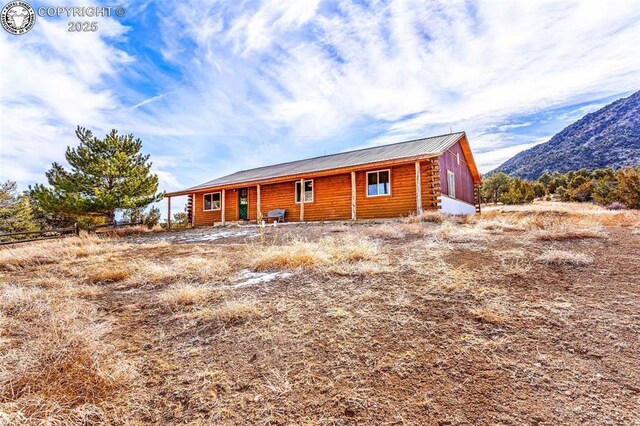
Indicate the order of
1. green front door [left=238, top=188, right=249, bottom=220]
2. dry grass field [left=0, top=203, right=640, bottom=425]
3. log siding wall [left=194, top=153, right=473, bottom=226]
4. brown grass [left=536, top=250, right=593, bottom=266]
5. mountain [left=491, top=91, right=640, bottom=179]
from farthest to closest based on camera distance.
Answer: mountain [left=491, top=91, right=640, bottom=179], green front door [left=238, top=188, right=249, bottom=220], log siding wall [left=194, top=153, right=473, bottom=226], brown grass [left=536, top=250, right=593, bottom=266], dry grass field [left=0, top=203, right=640, bottom=425]

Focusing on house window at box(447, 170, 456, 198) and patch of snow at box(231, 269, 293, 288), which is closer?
patch of snow at box(231, 269, 293, 288)

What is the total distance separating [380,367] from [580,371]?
154 centimetres

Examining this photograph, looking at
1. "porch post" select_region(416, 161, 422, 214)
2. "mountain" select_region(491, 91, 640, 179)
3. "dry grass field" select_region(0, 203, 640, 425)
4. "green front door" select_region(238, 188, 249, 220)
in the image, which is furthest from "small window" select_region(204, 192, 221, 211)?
"mountain" select_region(491, 91, 640, 179)

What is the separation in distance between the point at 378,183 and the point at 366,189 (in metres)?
0.67

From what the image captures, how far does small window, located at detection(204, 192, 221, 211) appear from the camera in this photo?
22.4m

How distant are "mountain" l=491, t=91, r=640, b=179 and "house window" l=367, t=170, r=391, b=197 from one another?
52237 millimetres

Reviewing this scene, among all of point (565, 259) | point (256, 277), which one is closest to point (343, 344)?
point (256, 277)

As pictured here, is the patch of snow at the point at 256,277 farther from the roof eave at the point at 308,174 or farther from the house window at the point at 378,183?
the house window at the point at 378,183

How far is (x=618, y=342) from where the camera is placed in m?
2.83

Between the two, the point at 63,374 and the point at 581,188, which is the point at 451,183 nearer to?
the point at 63,374

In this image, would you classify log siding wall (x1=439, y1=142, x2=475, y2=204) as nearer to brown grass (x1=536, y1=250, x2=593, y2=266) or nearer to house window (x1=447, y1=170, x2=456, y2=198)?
house window (x1=447, y1=170, x2=456, y2=198)

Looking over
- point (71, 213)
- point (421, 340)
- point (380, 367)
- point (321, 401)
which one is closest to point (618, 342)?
point (421, 340)

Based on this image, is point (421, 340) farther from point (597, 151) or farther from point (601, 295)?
point (597, 151)

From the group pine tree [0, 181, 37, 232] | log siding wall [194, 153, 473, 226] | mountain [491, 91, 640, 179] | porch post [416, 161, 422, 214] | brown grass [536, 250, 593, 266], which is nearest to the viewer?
brown grass [536, 250, 593, 266]
